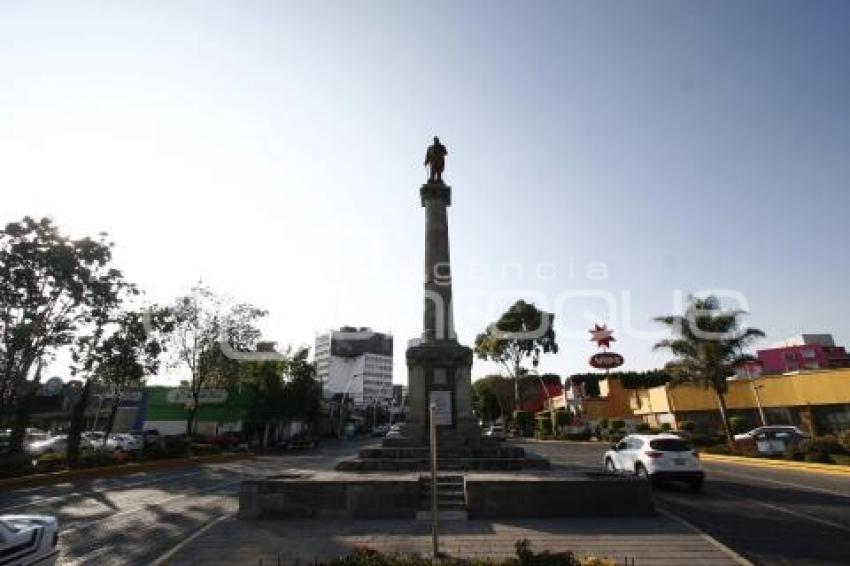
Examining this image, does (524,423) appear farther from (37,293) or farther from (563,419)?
(37,293)

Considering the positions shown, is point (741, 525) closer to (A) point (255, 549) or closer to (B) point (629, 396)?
(A) point (255, 549)

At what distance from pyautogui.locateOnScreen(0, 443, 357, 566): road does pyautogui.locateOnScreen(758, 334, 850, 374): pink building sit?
61409 mm

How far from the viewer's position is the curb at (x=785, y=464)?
68.6 ft

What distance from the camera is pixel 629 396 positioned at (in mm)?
56375

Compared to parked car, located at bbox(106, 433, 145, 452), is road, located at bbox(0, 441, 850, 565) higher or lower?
lower

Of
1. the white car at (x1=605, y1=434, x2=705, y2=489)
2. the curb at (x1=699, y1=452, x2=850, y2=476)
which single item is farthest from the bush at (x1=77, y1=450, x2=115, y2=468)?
the curb at (x1=699, y1=452, x2=850, y2=476)

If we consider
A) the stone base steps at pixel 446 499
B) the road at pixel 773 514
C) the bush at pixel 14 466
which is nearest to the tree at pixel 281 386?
the bush at pixel 14 466

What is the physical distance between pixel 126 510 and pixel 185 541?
5486 mm

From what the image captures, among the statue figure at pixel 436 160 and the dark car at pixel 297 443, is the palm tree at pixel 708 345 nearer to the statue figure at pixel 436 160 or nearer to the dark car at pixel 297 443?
the statue figure at pixel 436 160

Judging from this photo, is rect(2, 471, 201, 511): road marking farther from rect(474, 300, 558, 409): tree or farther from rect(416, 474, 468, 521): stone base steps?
rect(474, 300, 558, 409): tree

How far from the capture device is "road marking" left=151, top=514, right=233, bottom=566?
9445 mm

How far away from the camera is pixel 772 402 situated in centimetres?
3941

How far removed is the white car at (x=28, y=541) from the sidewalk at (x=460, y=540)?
6.74 feet

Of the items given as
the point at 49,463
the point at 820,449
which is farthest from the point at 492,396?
the point at 49,463
